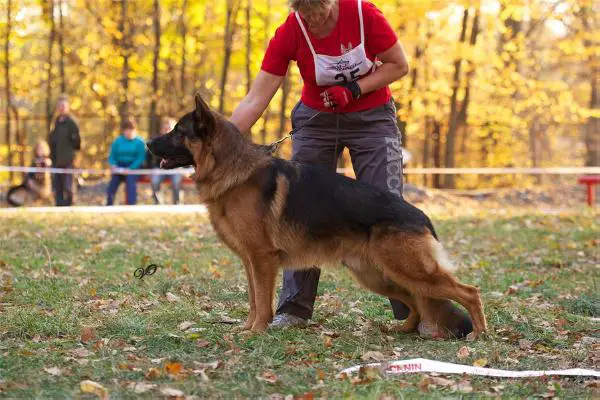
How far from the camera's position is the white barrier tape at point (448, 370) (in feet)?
16.0

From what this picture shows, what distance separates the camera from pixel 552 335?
20.2 ft

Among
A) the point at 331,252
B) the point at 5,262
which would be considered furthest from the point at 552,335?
the point at 5,262

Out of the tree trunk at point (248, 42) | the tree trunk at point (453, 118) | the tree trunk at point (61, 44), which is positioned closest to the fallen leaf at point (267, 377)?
the tree trunk at point (453, 118)

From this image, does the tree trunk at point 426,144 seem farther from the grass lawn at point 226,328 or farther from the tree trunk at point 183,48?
the grass lawn at point 226,328

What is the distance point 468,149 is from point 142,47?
12.3 meters

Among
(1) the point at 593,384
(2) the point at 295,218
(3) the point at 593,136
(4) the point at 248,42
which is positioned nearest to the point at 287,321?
(2) the point at 295,218

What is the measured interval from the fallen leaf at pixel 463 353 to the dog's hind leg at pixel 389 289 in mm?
734

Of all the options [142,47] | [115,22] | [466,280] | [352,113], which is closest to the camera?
[352,113]

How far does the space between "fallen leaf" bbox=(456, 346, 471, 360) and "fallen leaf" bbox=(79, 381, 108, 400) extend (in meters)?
2.31

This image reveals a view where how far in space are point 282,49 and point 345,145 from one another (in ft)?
2.97

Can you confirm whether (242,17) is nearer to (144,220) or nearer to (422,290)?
(144,220)

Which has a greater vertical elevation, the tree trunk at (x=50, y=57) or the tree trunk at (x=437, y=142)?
the tree trunk at (x=50, y=57)

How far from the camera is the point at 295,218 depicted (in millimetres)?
5891

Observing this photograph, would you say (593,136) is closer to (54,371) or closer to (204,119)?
(204,119)
